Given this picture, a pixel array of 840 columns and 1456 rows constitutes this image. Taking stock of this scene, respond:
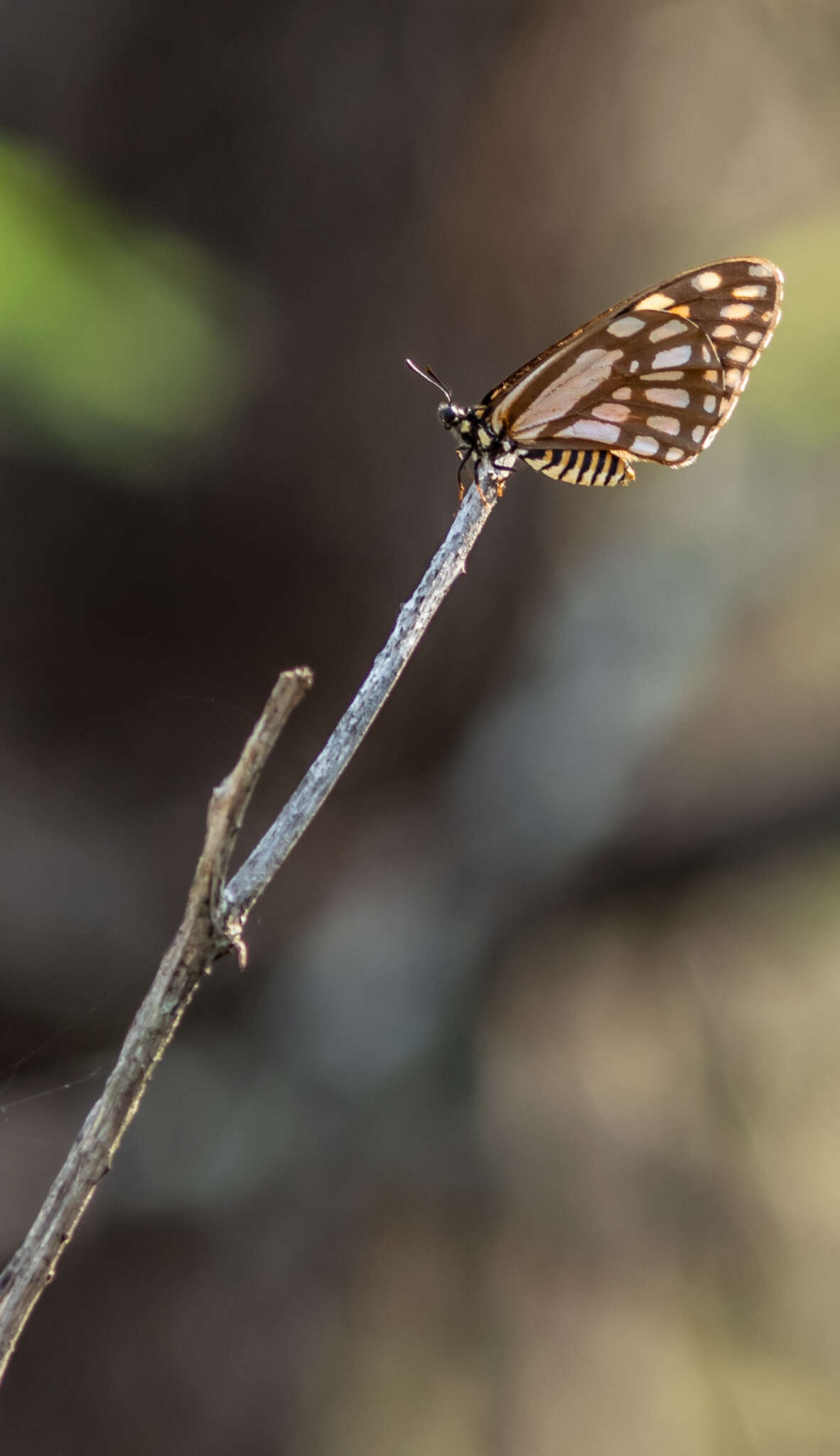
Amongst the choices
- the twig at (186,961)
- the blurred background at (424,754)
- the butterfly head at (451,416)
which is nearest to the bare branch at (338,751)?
the twig at (186,961)

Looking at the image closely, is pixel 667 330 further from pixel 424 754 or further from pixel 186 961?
pixel 424 754

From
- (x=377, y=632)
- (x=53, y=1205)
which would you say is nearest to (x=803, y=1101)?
(x=377, y=632)

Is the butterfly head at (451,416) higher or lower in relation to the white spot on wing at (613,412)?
higher

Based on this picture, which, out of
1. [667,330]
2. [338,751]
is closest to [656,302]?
[667,330]

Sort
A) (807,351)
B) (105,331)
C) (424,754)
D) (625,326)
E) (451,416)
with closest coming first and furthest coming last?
(625,326), (451,416), (105,331), (807,351), (424,754)

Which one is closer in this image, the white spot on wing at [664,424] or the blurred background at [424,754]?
the white spot on wing at [664,424]

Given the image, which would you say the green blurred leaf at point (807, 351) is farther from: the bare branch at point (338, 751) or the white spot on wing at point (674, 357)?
the bare branch at point (338, 751)
